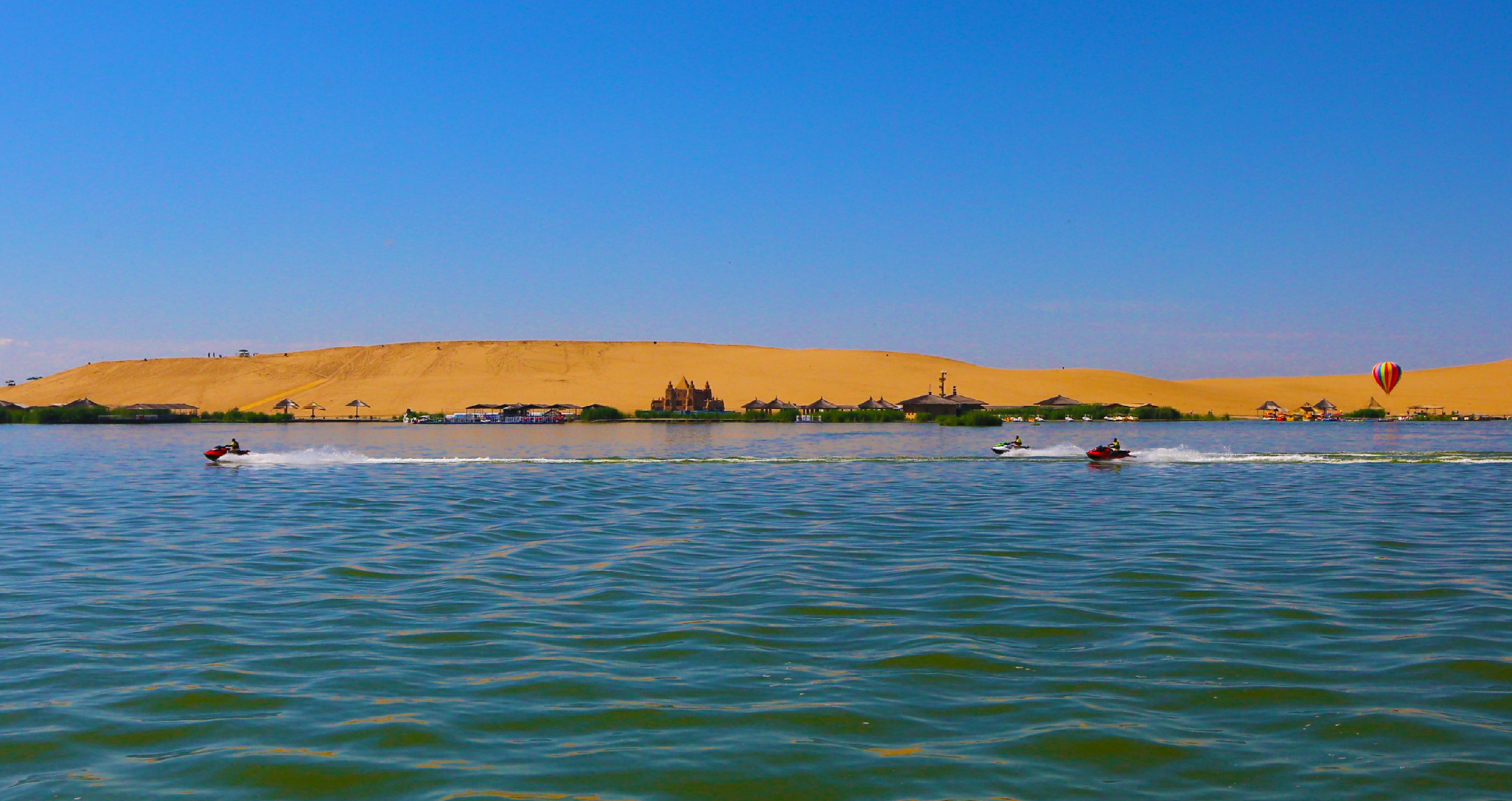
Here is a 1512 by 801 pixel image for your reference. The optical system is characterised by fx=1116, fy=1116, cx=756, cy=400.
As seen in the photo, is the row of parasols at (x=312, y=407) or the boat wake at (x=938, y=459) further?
the row of parasols at (x=312, y=407)

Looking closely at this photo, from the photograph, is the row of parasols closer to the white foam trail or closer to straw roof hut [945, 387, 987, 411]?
straw roof hut [945, 387, 987, 411]

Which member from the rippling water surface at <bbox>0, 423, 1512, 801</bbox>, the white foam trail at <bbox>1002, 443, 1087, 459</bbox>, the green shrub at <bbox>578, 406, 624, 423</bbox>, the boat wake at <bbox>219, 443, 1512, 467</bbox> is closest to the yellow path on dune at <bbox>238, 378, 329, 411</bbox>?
the green shrub at <bbox>578, 406, 624, 423</bbox>

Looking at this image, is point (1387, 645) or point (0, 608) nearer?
point (1387, 645)

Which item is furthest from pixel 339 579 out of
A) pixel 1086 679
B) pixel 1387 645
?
pixel 1387 645

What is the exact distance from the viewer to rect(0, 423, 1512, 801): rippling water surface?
293 inches

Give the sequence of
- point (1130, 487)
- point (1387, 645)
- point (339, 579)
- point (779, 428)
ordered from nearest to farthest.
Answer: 1. point (1387, 645)
2. point (339, 579)
3. point (1130, 487)
4. point (779, 428)

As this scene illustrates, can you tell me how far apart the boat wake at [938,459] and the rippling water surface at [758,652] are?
20.1 metres

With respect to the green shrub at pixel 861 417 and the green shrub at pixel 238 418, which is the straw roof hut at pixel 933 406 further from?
the green shrub at pixel 238 418

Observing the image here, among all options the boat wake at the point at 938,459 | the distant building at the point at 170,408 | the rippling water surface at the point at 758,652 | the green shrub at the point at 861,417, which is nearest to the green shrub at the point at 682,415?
the green shrub at the point at 861,417

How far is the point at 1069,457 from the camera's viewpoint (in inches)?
1983

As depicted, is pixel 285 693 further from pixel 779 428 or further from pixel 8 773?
pixel 779 428

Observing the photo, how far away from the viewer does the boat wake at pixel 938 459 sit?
46.2 meters

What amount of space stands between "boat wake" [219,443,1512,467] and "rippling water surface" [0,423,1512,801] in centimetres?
2007

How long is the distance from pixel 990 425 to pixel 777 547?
86.1 m
